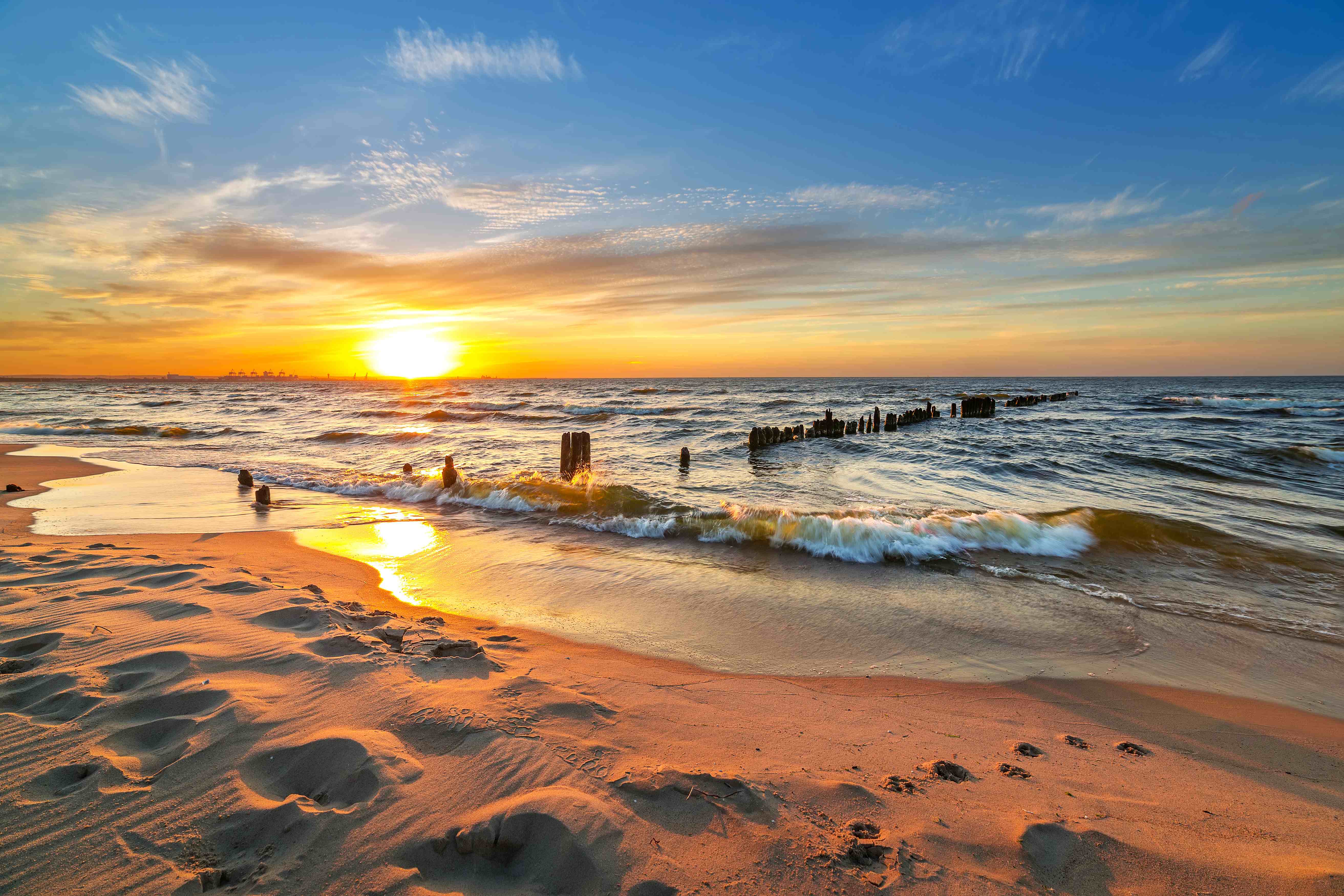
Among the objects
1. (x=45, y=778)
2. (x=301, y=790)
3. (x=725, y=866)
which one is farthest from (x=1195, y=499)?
(x=45, y=778)

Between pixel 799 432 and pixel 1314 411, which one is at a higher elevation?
pixel 1314 411

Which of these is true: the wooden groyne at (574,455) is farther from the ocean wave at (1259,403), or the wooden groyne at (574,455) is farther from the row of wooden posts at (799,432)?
the ocean wave at (1259,403)

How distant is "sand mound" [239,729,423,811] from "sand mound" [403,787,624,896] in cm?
52

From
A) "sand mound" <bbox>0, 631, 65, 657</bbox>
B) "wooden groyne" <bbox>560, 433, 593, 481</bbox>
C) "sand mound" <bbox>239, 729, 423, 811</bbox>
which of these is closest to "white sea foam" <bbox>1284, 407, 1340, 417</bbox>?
"wooden groyne" <bbox>560, 433, 593, 481</bbox>

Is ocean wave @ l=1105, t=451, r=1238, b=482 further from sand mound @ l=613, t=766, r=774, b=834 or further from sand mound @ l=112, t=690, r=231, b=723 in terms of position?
sand mound @ l=112, t=690, r=231, b=723

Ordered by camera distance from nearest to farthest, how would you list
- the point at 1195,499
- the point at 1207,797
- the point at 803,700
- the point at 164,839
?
the point at 164,839 < the point at 1207,797 < the point at 803,700 < the point at 1195,499

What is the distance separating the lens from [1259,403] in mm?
45938

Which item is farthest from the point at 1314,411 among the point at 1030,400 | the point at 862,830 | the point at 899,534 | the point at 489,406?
the point at 489,406

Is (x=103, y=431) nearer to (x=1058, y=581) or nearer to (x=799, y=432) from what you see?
(x=799, y=432)

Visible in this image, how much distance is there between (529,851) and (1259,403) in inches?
2594

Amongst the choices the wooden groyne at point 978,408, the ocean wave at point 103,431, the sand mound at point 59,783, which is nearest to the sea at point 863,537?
the ocean wave at point 103,431

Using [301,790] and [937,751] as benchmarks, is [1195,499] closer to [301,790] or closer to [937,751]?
[937,751]

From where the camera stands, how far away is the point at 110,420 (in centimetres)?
3003

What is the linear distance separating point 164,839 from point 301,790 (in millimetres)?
498
